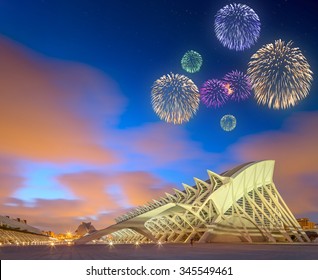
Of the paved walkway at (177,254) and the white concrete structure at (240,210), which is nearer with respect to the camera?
the paved walkway at (177,254)

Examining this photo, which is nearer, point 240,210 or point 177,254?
point 177,254

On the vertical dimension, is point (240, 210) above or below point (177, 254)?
above

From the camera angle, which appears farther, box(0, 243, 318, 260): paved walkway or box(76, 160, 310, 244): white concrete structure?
box(76, 160, 310, 244): white concrete structure

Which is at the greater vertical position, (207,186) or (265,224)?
(207,186)

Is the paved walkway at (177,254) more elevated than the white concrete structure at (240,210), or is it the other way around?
the white concrete structure at (240,210)

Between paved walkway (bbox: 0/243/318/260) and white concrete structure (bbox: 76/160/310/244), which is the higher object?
white concrete structure (bbox: 76/160/310/244)
